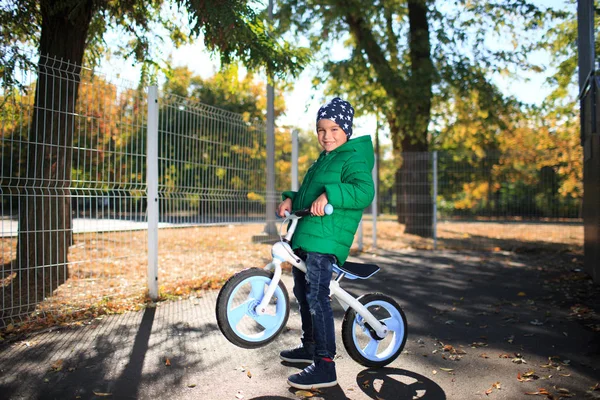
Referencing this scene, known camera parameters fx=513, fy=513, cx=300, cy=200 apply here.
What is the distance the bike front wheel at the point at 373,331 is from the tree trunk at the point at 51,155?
2925 millimetres

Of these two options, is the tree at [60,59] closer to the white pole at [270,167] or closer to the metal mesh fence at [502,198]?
the white pole at [270,167]

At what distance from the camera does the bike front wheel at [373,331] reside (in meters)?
3.80

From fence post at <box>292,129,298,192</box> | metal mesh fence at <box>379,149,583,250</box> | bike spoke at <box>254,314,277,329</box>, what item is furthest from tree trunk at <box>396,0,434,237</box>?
bike spoke at <box>254,314,277,329</box>

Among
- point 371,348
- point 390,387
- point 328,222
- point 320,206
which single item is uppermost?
point 320,206

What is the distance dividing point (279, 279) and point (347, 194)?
763 millimetres

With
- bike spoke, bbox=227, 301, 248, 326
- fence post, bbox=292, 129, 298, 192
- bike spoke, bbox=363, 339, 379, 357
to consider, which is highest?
fence post, bbox=292, 129, 298, 192

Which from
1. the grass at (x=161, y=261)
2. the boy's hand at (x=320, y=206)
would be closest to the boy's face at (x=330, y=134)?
the boy's hand at (x=320, y=206)

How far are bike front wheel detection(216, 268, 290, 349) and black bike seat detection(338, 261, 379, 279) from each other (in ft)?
1.55

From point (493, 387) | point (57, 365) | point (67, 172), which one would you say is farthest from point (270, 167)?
point (493, 387)

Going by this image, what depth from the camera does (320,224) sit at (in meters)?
3.49

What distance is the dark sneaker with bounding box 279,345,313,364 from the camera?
3966 mm

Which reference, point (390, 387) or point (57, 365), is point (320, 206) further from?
point (57, 365)

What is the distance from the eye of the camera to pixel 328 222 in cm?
349

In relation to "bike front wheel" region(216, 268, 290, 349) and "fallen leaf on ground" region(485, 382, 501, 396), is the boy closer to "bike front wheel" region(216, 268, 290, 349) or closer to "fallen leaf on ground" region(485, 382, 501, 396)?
"bike front wheel" region(216, 268, 290, 349)
